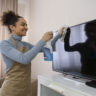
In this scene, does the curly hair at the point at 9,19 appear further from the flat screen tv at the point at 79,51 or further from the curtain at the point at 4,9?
the curtain at the point at 4,9

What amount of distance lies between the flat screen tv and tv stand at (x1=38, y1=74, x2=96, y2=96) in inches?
3.4

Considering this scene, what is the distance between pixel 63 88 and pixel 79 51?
1.16 feet

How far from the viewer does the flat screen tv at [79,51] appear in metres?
1.30

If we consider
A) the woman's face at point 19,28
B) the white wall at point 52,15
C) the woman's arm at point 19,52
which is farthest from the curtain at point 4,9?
the woman's arm at point 19,52

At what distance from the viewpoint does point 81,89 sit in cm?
115

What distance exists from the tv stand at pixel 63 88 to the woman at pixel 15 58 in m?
0.18

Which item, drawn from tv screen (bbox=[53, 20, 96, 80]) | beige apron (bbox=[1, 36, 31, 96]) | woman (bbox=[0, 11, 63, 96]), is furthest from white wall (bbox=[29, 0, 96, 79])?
beige apron (bbox=[1, 36, 31, 96])

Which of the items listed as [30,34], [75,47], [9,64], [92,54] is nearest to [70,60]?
[75,47]

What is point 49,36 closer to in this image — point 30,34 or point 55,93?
point 55,93

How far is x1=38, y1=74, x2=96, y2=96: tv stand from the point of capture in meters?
1.12

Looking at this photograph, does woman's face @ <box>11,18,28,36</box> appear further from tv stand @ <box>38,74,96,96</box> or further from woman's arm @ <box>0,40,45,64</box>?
tv stand @ <box>38,74,96,96</box>

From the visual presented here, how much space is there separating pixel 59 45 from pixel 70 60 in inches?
9.5

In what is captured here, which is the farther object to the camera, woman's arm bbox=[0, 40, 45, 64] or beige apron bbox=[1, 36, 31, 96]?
beige apron bbox=[1, 36, 31, 96]

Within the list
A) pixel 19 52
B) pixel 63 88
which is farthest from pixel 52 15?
pixel 63 88
